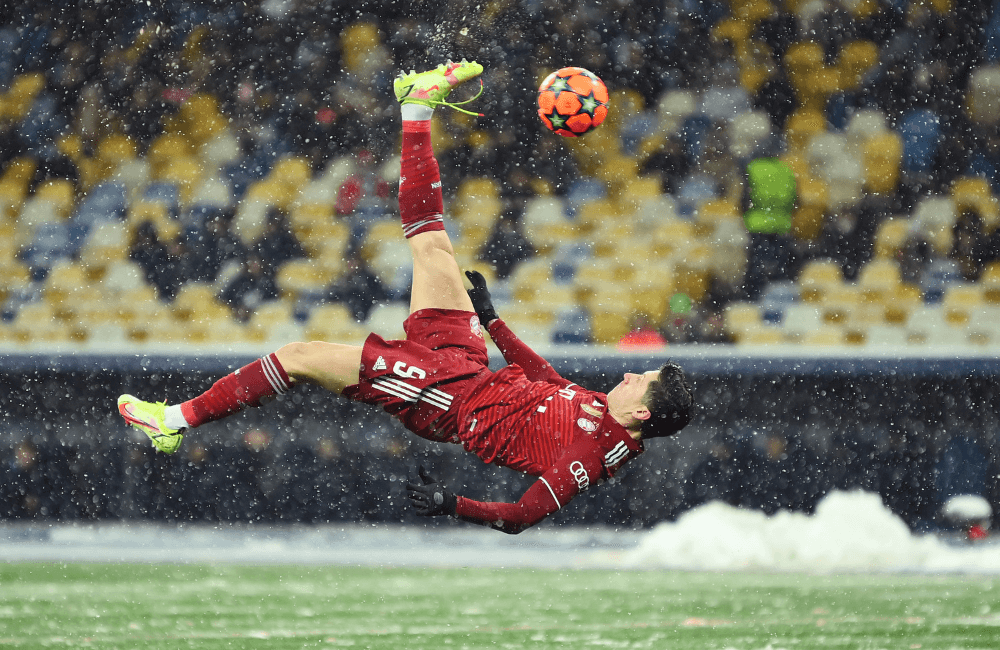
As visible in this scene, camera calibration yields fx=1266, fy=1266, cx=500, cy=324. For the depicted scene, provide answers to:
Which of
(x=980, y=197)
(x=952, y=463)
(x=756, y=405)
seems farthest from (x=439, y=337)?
(x=980, y=197)

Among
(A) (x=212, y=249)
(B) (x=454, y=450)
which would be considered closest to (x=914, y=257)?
(B) (x=454, y=450)

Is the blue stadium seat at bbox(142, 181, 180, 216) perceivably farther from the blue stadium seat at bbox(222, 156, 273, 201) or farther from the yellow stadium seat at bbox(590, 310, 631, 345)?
the yellow stadium seat at bbox(590, 310, 631, 345)

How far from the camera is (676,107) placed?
10391 mm

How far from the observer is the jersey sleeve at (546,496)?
13.8 feet

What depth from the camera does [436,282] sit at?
16.2ft

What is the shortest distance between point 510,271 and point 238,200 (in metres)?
2.32

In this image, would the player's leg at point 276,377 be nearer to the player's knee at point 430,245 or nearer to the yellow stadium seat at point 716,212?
the player's knee at point 430,245

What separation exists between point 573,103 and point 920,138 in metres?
5.33

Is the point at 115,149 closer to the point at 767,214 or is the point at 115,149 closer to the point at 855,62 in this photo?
the point at 767,214

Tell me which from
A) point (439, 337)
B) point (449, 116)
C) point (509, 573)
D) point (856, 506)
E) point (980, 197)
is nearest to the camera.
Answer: point (439, 337)

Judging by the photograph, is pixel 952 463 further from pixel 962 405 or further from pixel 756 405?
pixel 756 405

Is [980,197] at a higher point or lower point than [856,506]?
higher

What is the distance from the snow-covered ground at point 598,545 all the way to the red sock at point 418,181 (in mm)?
3824

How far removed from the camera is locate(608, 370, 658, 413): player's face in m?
4.50
